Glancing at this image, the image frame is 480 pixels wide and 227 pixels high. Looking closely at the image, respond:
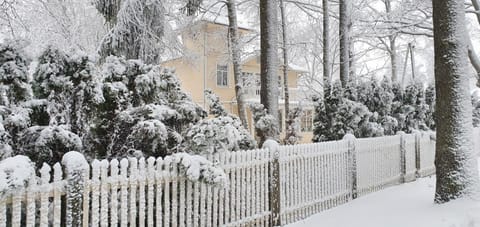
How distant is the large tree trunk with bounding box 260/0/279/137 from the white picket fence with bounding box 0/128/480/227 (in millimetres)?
1907

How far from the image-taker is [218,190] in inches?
220

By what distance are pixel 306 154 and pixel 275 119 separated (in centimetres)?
216

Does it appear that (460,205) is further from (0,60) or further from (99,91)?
(0,60)

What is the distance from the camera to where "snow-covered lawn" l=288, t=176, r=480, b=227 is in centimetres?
648

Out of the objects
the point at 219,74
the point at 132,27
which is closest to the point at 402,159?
the point at 132,27

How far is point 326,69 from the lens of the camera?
60.6ft

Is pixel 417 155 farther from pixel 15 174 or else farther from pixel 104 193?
pixel 15 174

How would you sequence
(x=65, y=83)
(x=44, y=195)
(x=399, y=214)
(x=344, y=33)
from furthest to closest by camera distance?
(x=344, y=33) < (x=399, y=214) < (x=65, y=83) < (x=44, y=195)

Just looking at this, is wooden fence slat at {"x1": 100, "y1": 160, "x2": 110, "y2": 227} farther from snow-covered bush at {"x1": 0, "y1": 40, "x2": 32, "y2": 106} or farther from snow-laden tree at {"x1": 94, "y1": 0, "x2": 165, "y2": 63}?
snow-laden tree at {"x1": 94, "y1": 0, "x2": 165, "y2": 63}

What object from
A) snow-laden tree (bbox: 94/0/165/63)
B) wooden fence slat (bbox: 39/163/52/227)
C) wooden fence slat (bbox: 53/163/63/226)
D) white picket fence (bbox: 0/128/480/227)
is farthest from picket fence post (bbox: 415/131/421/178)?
wooden fence slat (bbox: 39/163/52/227)

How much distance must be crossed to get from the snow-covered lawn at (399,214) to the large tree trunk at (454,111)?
360 millimetres

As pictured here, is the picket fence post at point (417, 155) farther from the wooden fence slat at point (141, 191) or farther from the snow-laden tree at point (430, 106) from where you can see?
the wooden fence slat at point (141, 191)

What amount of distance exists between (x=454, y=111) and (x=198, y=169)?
5.00 m

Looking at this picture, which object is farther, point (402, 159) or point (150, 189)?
point (402, 159)
